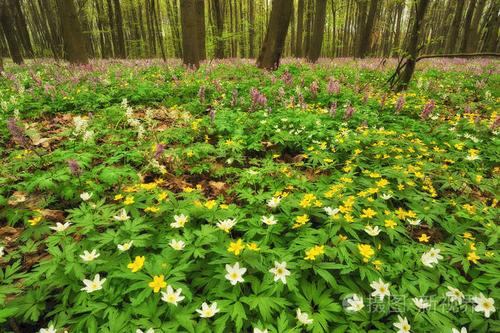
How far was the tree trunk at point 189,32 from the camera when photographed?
1116 cm

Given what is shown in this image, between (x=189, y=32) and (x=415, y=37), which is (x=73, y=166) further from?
(x=189, y=32)

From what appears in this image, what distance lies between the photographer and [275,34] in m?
10.3

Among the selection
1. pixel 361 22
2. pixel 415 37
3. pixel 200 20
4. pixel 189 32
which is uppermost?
pixel 361 22

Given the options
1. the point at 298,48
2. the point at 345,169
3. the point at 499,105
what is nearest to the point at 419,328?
the point at 345,169

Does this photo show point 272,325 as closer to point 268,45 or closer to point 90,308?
point 90,308

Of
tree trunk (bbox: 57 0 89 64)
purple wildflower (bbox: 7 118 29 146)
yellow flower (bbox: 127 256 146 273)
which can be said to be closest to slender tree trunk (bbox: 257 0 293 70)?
tree trunk (bbox: 57 0 89 64)

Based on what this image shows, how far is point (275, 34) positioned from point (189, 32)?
3.61 metres

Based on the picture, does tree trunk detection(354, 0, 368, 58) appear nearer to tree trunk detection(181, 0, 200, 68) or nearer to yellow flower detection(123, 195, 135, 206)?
tree trunk detection(181, 0, 200, 68)

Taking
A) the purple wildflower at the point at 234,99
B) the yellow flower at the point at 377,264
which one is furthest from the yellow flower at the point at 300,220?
the purple wildflower at the point at 234,99

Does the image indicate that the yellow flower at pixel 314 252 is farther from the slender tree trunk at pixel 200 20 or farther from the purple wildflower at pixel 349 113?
the slender tree trunk at pixel 200 20

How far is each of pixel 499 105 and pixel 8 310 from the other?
9343mm

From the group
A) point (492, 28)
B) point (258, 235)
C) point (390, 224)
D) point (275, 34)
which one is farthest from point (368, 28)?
point (258, 235)

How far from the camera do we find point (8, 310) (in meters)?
1.81

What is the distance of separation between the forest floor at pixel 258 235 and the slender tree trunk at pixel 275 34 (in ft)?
20.4
